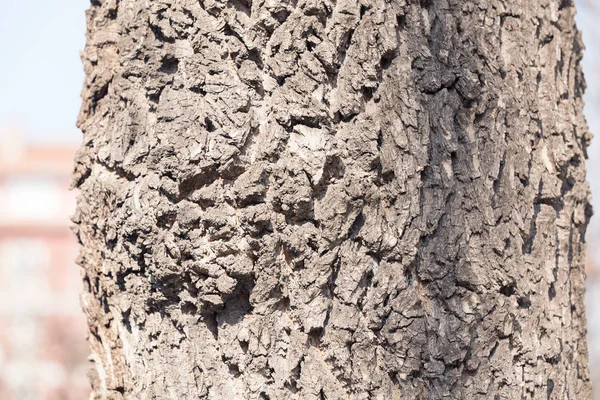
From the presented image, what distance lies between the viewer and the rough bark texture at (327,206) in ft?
3.61

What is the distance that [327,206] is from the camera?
43.4 inches

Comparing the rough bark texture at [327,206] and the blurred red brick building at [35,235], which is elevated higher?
the blurred red brick building at [35,235]

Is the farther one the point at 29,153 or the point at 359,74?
the point at 29,153

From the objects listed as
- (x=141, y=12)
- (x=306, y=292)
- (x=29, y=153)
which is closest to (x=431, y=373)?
(x=306, y=292)

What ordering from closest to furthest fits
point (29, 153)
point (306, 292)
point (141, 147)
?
point (306, 292), point (141, 147), point (29, 153)

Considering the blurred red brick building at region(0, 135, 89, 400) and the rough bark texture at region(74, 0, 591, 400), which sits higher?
the blurred red brick building at region(0, 135, 89, 400)

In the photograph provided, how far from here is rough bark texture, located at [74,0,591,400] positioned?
1101 millimetres

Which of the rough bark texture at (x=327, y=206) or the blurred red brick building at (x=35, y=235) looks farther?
the blurred red brick building at (x=35, y=235)

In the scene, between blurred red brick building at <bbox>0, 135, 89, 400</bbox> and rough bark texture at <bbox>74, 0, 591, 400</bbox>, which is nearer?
rough bark texture at <bbox>74, 0, 591, 400</bbox>

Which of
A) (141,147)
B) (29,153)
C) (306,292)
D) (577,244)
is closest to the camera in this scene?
(306,292)

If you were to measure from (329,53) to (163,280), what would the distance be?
18.9 inches

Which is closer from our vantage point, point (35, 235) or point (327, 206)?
point (327, 206)

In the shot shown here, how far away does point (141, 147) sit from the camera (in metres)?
1.20

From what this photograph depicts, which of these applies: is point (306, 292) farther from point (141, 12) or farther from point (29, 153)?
point (29, 153)
